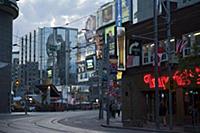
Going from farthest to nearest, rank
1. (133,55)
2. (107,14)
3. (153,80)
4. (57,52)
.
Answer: (107,14)
(57,52)
(133,55)
(153,80)

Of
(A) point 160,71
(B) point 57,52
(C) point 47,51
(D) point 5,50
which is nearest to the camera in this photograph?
(A) point 160,71

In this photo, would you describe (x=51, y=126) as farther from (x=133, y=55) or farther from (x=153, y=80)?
(x=133, y=55)

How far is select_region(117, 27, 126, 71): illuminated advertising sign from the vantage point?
1922 inches

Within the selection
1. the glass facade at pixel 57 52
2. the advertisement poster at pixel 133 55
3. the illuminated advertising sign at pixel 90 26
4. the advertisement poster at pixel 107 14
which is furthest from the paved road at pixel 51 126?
the illuminated advertising sign at pixel 90 26

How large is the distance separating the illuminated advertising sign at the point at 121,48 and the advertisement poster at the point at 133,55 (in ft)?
3.70

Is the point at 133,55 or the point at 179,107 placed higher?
the point at 133,55

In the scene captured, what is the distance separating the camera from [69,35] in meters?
103

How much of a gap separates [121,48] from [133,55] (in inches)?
192

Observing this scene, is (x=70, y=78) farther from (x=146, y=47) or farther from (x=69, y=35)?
(x=146, y=47)

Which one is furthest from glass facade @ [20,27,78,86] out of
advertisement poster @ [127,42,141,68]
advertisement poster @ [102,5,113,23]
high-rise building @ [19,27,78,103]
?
advertisement poster @ [127,42,141,68]

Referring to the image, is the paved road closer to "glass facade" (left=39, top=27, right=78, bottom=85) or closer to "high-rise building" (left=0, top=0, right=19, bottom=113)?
"high-rise building" (left=0, top=0, right=19, bottom=113)

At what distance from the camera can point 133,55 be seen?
149 feet

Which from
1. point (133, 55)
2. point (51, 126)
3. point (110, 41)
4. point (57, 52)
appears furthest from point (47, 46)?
point (51, 126)

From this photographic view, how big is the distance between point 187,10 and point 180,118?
8.97m
